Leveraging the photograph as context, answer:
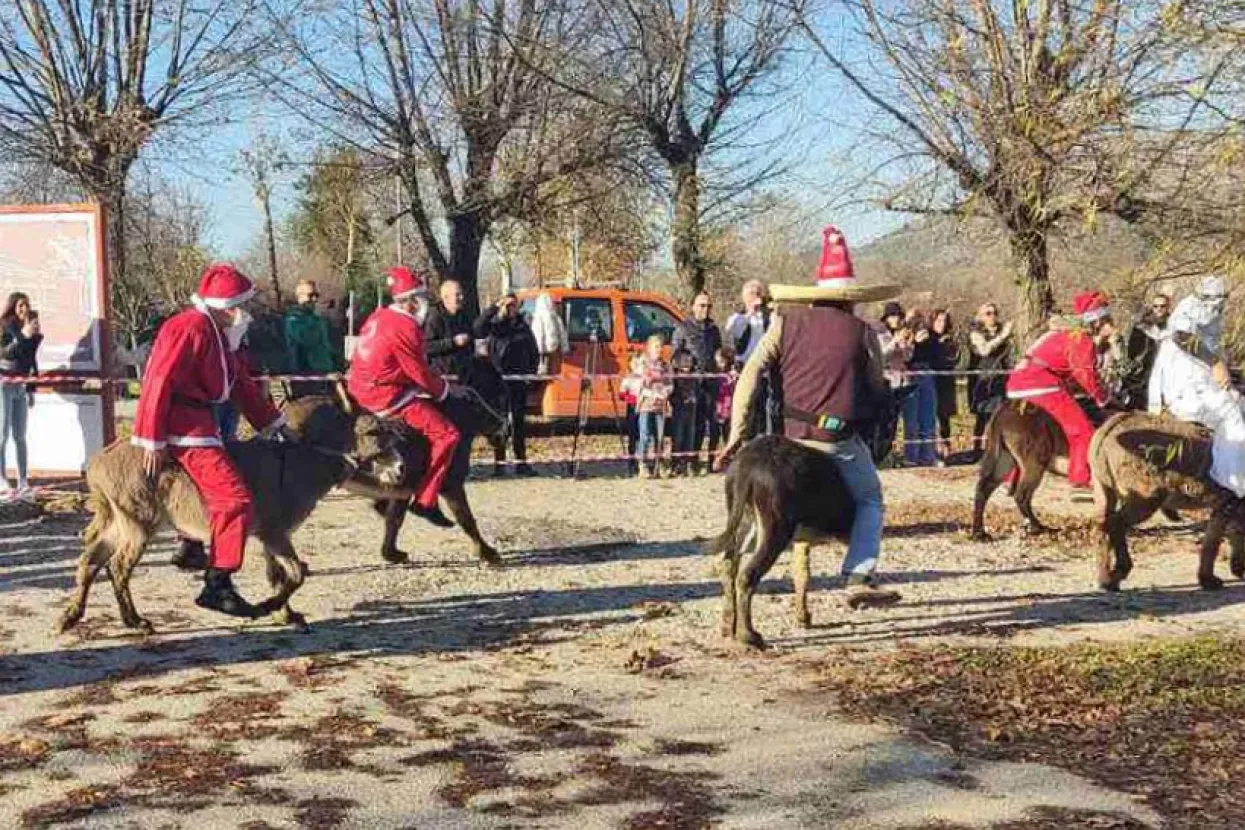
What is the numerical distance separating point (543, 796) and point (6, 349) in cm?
908

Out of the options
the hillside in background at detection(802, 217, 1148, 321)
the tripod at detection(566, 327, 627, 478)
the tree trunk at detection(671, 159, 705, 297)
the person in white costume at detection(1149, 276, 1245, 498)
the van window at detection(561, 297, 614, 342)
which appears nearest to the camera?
the hillside in background at detection(802, 217, 1148, 321)

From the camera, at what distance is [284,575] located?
25.5 ft

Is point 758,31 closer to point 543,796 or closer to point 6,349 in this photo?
point 6,349

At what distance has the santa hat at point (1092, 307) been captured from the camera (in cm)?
631

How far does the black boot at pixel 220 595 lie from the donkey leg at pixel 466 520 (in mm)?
2192

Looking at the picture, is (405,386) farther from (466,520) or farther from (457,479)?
(466,520)

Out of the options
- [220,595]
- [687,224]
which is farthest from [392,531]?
[687,224]

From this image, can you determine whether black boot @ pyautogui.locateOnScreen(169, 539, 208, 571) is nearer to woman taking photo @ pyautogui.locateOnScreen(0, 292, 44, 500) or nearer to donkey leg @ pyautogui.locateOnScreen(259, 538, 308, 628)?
donkey leg @ pyautogui.locateOnScreen(259, 538, 308, 628)

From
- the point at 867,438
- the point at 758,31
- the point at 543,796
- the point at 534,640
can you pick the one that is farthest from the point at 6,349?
the point at 758,31

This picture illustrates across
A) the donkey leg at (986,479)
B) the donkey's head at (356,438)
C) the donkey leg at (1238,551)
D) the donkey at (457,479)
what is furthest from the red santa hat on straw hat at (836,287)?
the donkey leg at (986,479)

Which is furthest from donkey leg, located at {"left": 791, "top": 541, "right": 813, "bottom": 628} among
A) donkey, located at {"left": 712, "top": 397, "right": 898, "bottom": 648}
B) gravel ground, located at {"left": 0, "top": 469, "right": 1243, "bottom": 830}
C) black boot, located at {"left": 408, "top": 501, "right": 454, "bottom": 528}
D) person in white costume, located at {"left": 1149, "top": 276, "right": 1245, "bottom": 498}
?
black boot, located at {"left": 408, "top": 501, "right": 454, "bottom": 528}

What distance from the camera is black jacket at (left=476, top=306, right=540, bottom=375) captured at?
14.7 m

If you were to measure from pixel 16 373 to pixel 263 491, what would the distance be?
19.2 feet

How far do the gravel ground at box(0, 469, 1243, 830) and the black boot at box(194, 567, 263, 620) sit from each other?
0.20 m
